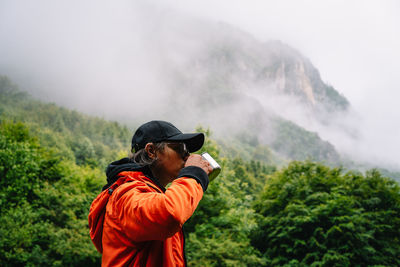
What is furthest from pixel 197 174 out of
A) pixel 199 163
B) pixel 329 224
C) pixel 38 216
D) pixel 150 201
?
pixel 38 216

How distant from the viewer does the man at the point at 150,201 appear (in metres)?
1.27

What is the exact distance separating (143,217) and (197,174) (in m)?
0.35

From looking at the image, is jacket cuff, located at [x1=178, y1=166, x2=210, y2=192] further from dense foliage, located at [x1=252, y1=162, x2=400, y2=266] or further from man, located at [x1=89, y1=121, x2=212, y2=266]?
dense foliage, located at [x1=252, y1=162, x2=400, y2=266]

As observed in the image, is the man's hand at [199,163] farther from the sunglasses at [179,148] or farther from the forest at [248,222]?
the forest at [248,222]

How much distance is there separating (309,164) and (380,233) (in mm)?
4824

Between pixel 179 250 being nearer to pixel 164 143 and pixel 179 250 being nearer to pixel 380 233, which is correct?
pixel 164 143

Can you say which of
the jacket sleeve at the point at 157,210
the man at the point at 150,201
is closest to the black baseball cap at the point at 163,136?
the man at the point at 150,201

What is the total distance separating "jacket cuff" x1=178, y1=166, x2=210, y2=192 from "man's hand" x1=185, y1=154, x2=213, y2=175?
0.17 ft

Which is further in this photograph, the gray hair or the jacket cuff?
the gray hair

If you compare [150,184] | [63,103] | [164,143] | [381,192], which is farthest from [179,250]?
[63,103]

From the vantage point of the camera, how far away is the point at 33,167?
644 inches

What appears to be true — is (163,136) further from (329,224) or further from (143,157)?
(329,224)

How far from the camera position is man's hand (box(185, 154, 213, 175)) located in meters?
1.56

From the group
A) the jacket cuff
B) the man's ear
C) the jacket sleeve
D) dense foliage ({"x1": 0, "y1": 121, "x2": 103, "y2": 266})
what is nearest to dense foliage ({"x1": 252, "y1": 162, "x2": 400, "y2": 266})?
dense foliage ({"x1": 0, "y1": 121, "x2": 103, "y2": 266})
